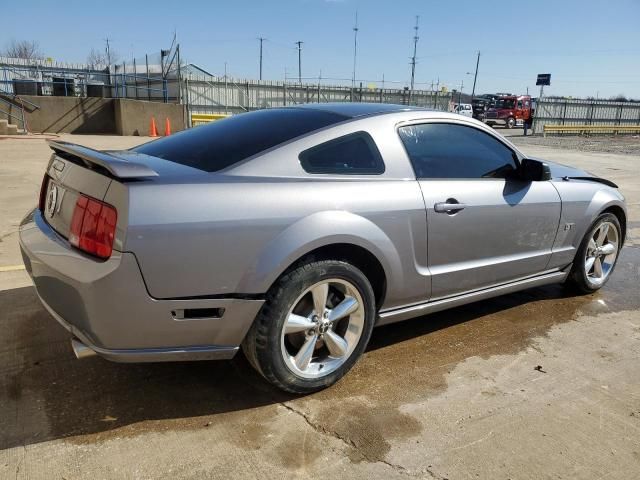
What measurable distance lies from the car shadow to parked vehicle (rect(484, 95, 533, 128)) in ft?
128

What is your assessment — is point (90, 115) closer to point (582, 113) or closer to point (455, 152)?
point (455, 152)

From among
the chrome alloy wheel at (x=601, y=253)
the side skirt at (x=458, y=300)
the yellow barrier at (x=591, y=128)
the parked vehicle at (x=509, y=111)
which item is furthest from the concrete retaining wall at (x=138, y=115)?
the parked vehicle at (x=509, y=111)

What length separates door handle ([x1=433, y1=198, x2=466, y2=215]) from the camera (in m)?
3.23

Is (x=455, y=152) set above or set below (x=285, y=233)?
above

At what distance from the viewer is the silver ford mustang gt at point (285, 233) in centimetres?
235

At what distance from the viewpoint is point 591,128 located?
3319 centimetres

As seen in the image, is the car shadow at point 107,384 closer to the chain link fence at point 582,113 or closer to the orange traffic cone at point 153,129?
the orange traffic cone at point 153,129

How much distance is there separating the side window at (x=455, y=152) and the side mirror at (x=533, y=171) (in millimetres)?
82

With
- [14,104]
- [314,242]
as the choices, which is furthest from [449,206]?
[14,104]

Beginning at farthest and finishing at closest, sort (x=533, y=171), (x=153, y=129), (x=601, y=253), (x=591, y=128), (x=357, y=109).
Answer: (x=591, y=128)
(x=153, y=129)
(x=601, y=253)
(x=533, y=171)
(x=357, y=109)

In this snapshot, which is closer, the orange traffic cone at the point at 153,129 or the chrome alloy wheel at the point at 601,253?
the chrome alloy wheel at the point at 601,253

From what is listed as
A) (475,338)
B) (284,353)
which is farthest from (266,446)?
(475,338)

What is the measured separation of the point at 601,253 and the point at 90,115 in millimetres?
21225

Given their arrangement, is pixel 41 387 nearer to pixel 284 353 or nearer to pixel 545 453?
pixel 284 353
